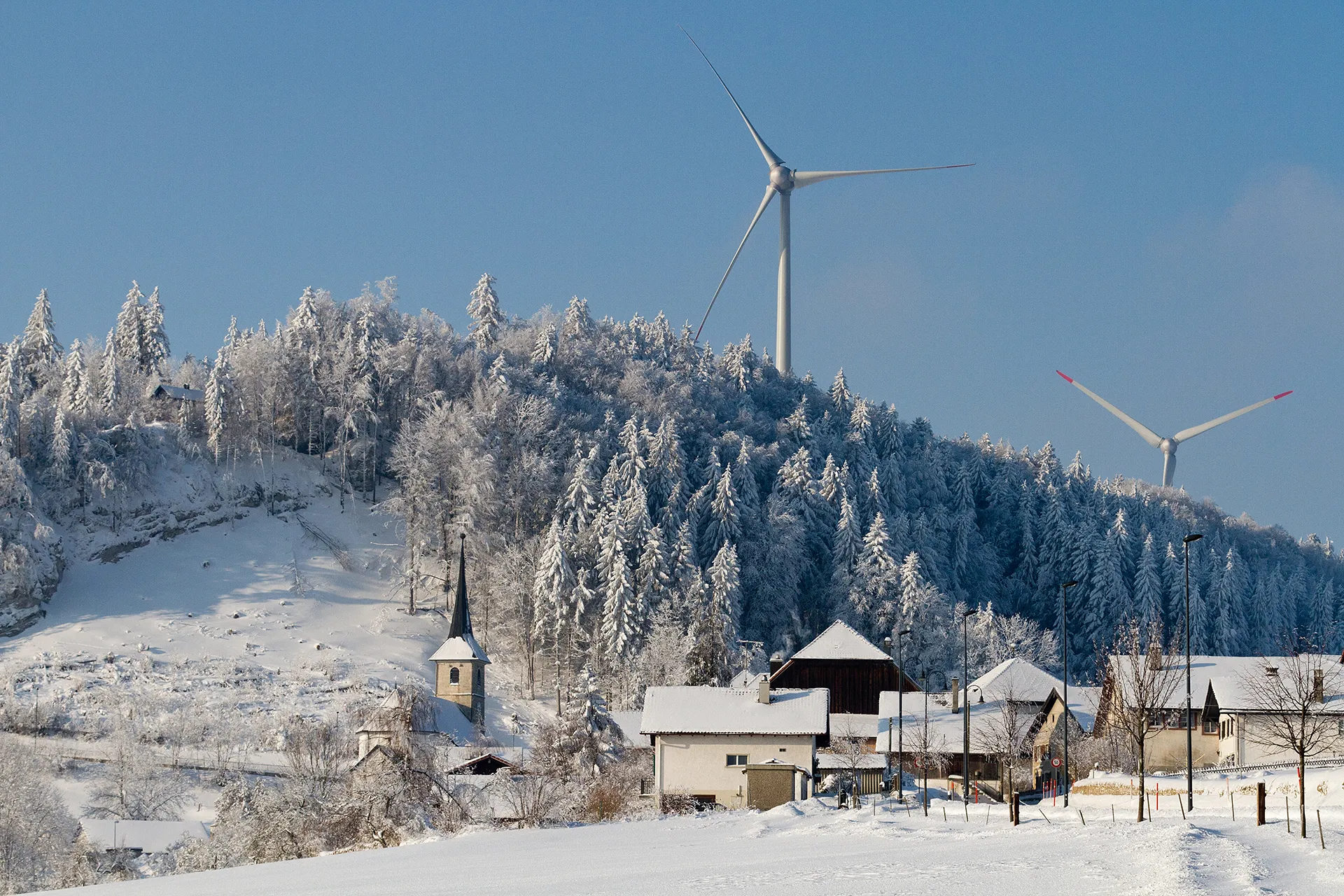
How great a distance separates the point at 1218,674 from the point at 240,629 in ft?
202

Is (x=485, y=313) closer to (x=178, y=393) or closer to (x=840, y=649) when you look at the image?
(x=178, y=393)

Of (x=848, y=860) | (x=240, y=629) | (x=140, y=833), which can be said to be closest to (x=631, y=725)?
(x=140, y=833)

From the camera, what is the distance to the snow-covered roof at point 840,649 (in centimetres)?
9231

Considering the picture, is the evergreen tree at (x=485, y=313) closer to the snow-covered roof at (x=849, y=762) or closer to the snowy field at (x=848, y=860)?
the snow-covered roof at (x=849, y=762)

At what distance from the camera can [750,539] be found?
115m

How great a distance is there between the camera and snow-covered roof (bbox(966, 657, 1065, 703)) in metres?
81.2

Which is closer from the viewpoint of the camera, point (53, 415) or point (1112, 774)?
point (1112, 774)

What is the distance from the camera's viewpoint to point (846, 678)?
302 feet

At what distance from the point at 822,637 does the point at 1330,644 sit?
3230 inches

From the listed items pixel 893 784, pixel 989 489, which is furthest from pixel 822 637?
pixel 989 489

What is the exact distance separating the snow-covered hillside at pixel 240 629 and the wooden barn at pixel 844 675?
54.9ft

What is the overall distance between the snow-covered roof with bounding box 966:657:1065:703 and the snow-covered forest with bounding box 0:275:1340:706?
13673 millimetres

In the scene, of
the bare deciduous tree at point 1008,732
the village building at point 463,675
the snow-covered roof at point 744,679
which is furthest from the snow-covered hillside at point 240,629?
the bare deciduous tree at point 1008,732

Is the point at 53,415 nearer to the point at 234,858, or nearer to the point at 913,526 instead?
the point at 913,526
